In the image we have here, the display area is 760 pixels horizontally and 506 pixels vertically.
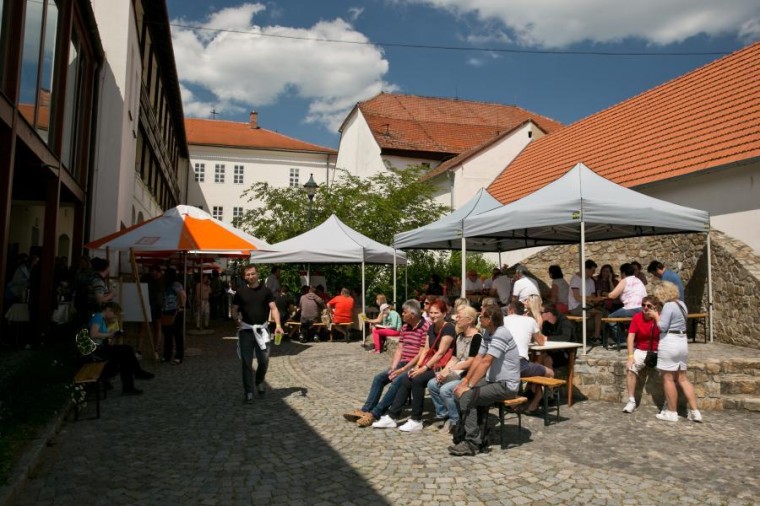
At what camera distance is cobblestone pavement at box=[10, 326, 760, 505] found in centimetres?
446

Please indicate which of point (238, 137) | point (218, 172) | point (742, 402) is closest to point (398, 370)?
point (742, 402)

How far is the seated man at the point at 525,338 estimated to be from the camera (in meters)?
7.01

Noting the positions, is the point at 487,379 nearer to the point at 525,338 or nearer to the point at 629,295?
the point at 525,338

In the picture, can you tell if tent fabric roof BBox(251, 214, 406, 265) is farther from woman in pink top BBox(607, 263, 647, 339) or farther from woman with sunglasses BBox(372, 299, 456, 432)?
woman with sunglasses BBox(372, 299, 456, 432)

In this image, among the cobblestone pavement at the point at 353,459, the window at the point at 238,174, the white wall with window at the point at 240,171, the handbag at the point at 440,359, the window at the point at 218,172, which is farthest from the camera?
the window at the point at 238,174

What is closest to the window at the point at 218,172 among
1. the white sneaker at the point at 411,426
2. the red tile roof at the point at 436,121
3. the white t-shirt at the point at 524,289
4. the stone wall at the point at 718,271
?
the red tile roof at the point at 436,121

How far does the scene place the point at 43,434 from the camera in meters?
5.50

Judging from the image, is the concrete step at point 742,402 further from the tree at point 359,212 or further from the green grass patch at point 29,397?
the tree at point 359,212

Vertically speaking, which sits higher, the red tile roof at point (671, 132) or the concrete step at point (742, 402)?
the red tile roof at point (671, 132)

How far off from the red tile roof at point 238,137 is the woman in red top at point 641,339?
48647mm

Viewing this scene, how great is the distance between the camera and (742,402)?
24.5 ft

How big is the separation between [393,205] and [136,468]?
54.0ft

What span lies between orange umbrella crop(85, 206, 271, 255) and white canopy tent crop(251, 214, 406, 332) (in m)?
2.38

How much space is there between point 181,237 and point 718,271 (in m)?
10.1
